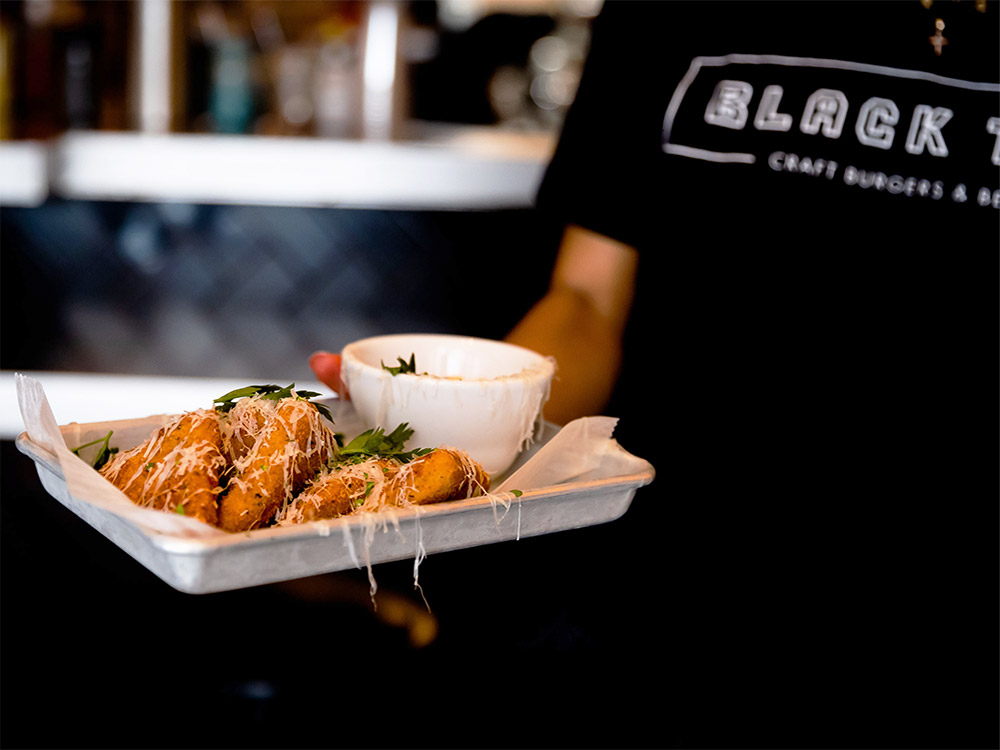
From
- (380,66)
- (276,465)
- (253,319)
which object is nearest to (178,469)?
(276,465)

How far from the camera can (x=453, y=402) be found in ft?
2.49

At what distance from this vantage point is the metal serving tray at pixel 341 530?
1.75ft

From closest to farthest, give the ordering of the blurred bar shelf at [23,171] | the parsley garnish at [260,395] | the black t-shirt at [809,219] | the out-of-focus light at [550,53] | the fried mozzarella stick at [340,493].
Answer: the fried mozzarella stick at [340,493], the parsley garnish at [260,395], the black t-shirt at [809,219], the blurred bar shelf at [23,171], the out-of-focus light at [550,53]

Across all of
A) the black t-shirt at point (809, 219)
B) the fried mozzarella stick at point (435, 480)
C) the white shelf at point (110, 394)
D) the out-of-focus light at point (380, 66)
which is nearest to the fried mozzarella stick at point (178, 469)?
the fried mozzarella stick at point (435, 480)

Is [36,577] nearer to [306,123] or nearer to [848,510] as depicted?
[848,510]

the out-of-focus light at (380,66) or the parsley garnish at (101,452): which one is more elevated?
the out-of-focus light at (380,66)

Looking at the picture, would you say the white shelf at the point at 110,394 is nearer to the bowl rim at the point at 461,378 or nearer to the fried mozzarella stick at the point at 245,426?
the bowl rim at the point at 461,378

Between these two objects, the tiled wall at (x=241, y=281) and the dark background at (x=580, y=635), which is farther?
the tiled wall at (x=241, y=281)

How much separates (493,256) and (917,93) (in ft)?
3.69

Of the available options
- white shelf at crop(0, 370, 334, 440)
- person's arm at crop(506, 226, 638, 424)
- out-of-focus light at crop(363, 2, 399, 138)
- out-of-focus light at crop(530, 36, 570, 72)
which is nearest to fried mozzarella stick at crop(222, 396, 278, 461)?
person's arm at crop(506, 226, 638, 424)

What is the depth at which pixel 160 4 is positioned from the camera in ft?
6.97

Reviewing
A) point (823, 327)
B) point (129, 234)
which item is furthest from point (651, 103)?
point (129, 234)

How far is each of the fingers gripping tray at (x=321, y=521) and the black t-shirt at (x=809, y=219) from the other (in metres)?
0.40

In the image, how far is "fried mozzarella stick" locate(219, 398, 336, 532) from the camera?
24.2 inches
